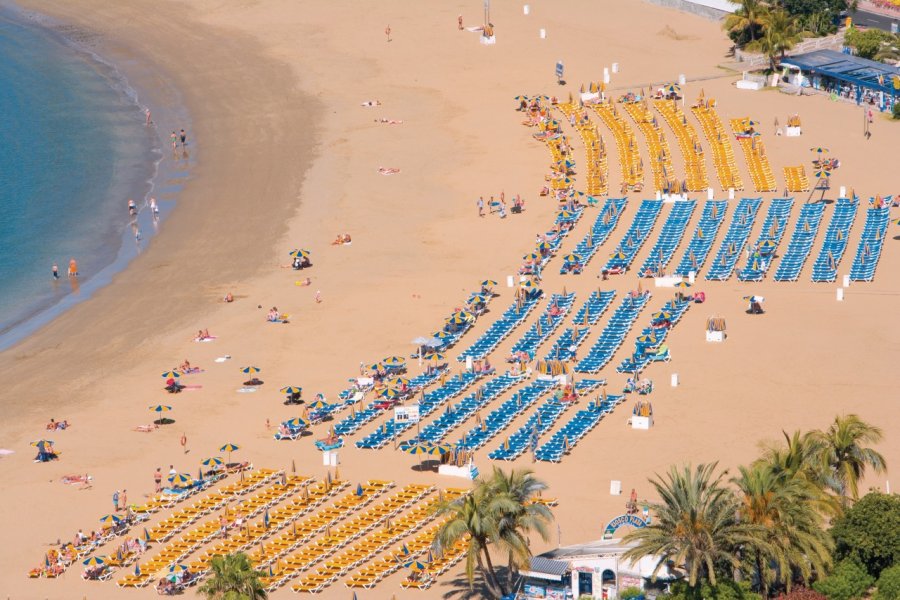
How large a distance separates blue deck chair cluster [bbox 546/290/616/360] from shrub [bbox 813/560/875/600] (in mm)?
23250

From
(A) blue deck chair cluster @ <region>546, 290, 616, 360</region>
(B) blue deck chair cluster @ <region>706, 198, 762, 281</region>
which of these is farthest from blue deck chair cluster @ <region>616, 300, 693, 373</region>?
(B) blue deck chair cluster @ <region>706, 198, 762, 281</region>

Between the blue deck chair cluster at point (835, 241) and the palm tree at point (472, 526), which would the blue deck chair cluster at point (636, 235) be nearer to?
the blue deck chair cluster at point (835, 241)

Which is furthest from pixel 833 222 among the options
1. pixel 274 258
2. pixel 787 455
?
pixel 787 455

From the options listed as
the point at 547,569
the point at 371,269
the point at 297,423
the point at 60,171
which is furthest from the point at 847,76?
the point at 547,569

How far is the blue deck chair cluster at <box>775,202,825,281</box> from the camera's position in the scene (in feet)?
262

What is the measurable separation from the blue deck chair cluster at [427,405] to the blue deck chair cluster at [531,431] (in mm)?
3668

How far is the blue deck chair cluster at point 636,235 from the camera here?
269 ft

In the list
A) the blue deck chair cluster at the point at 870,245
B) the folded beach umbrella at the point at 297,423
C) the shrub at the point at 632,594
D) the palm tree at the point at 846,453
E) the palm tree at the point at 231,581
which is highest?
the blue deck chair cluster at the point at 870,245

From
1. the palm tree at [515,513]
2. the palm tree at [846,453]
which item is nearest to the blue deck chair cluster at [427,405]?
the palm tree at [515,513]

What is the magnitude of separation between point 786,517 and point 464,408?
21.1 meters

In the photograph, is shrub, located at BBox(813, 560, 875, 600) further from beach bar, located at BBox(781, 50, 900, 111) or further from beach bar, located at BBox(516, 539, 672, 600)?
beach bar, located at BBox(781, 50, 900, 111)

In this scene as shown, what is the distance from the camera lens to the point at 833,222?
8419 cm

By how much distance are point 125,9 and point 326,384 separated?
2616 inches

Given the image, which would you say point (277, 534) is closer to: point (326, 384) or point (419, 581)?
point (419, 581)
